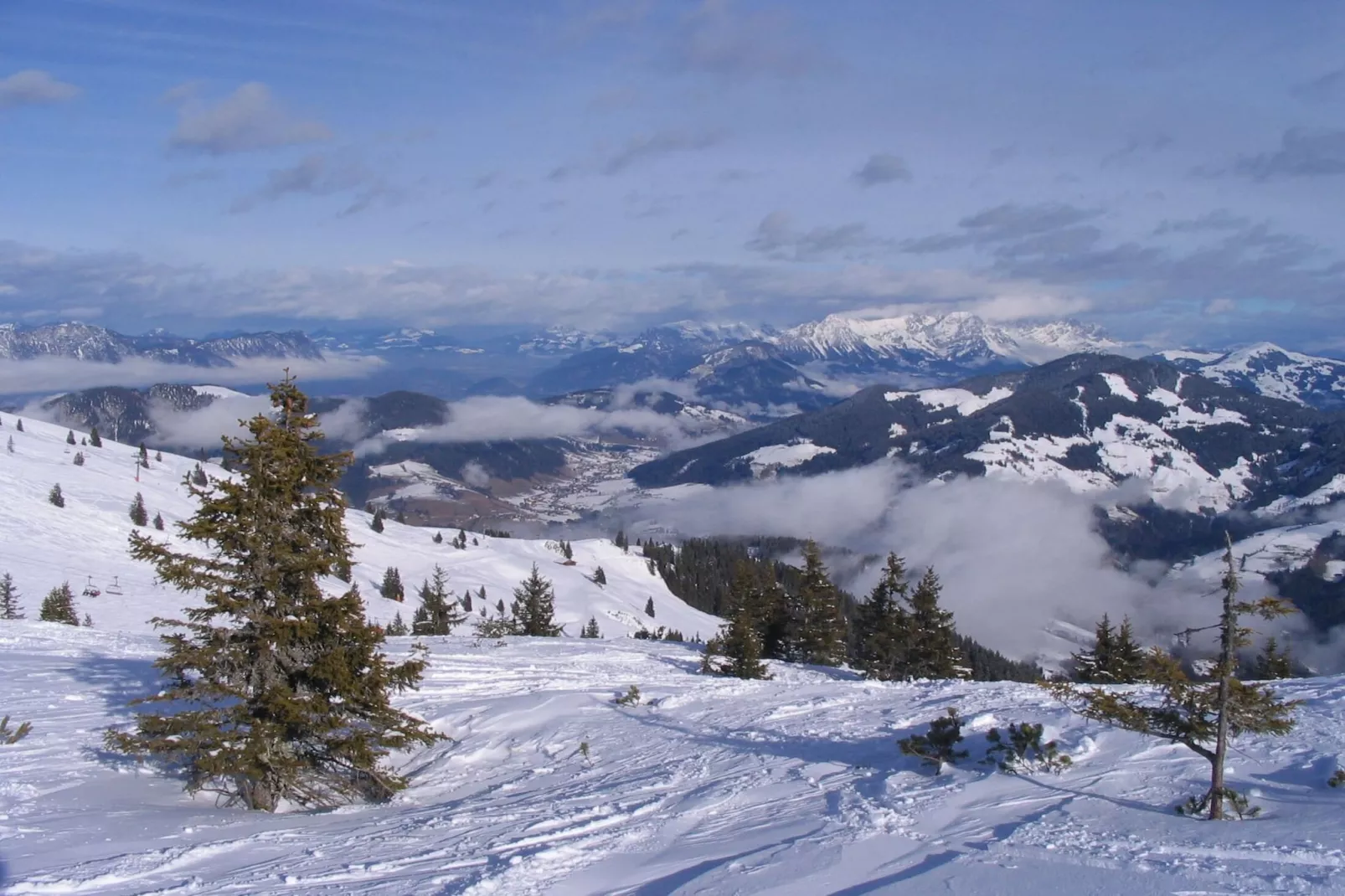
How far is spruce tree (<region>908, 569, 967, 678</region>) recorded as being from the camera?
141 feet

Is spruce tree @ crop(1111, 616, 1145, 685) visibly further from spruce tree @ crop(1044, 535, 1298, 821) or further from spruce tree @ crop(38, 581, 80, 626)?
spruce tree @ crop(38, 581, 80, 626)

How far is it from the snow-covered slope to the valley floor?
2687 cm

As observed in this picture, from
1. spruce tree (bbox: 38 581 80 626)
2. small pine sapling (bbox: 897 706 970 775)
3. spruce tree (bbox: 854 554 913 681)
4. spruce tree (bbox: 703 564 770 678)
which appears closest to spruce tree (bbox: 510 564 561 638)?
spruce tree (bbox: 703 564 770 678)

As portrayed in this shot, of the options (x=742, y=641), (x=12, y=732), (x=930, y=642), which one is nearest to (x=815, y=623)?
(x=930, y=642)

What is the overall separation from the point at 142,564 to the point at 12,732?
201ft

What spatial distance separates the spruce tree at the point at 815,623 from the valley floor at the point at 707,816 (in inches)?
1031

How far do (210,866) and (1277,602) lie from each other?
46.6 ft

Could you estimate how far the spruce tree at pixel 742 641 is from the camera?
31.2m

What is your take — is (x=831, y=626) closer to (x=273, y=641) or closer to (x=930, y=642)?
(x=930, y=642)

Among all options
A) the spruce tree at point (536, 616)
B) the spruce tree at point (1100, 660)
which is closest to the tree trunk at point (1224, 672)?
the spruce tree at point (1100, 660)

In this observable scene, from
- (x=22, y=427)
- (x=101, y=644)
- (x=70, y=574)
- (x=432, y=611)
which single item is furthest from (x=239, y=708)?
(x=22, y=427)

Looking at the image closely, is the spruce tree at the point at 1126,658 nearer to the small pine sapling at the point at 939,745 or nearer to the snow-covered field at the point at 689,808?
the snow-covered field at the point at 689,808

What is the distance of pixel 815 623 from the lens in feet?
156

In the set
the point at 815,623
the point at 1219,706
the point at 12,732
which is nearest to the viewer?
the point at 1219,706
